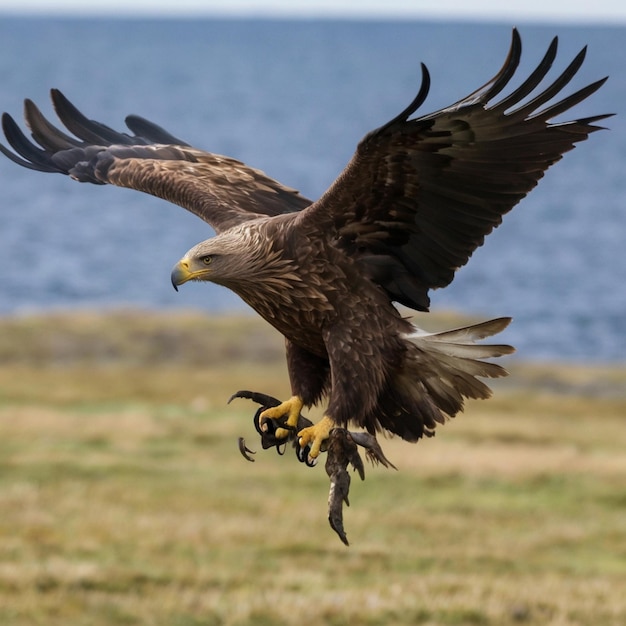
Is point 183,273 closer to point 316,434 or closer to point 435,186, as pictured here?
point 316,434

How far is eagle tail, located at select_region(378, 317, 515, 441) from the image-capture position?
4613mm

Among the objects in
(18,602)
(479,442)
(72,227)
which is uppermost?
(72,227)

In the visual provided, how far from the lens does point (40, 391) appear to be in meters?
33.5

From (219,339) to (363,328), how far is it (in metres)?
36.7

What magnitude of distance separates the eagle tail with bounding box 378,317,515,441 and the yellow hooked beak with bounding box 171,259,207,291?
0.81 metres

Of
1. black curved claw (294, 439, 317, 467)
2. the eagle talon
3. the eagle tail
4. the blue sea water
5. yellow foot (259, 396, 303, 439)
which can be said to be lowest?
black curved claw (294, 439, 317, 467)

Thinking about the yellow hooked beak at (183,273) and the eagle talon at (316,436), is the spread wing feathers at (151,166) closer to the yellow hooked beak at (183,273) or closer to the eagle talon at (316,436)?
the yellow hooked beak at (183,273)

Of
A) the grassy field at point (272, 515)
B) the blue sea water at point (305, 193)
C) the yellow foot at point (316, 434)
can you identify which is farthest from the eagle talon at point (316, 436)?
the blue sea water at point (305, 193)

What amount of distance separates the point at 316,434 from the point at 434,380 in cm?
57

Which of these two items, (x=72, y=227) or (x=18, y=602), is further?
(x=72, y=227)

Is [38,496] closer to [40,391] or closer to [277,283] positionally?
[40,391]

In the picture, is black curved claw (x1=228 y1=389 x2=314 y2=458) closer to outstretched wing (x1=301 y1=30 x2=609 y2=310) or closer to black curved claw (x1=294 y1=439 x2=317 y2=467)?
black curved claw (x1=294 y1=439 x2=317 y2=467)

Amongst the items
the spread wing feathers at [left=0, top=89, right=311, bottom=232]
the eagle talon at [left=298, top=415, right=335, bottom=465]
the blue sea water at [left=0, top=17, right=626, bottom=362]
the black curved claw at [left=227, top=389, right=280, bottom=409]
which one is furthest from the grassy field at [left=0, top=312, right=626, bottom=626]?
the blue sea water at [left=0, top=17, right=626, bottom=362]

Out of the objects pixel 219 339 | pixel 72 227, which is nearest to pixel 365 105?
pixel 72 227
